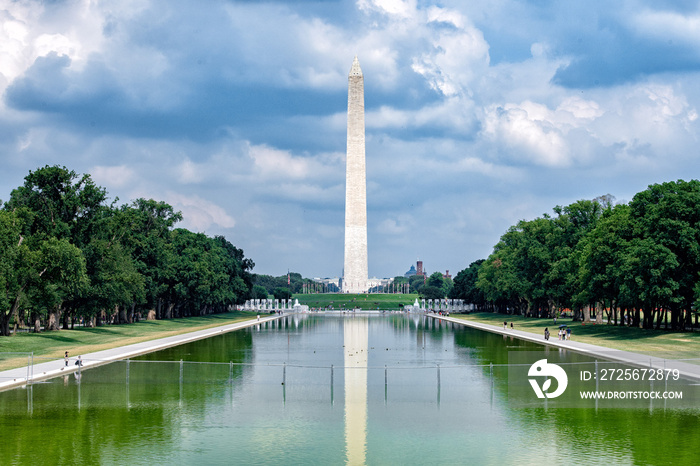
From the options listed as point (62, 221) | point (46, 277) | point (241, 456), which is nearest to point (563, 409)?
point (241, 456)

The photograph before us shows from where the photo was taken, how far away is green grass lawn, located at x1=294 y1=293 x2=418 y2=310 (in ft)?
430

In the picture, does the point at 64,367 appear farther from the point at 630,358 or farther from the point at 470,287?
the point at 470,287

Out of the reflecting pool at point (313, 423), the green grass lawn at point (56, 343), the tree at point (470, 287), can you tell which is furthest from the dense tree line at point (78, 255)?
the tree at point (470, 287)

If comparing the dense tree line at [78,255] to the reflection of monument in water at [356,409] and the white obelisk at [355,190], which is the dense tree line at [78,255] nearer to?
the reflection of monument in water at [356,409]

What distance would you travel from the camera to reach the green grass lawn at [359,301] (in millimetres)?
131075

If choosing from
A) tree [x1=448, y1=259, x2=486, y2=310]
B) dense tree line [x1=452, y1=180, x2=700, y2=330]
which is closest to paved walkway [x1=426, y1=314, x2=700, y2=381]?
dense tree line [x1=452, y1=180, x2=700, y2=330]

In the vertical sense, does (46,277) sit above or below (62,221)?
below

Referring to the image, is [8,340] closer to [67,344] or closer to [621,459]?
[67,344]

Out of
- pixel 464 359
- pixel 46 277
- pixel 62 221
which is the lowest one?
pixel 464 359

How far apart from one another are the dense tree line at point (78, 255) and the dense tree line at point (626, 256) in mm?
35591

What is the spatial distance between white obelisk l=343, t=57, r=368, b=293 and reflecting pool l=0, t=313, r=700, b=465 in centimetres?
8864

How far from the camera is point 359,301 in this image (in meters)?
133

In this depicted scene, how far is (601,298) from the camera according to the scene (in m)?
59.7

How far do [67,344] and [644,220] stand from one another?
38.5 m
